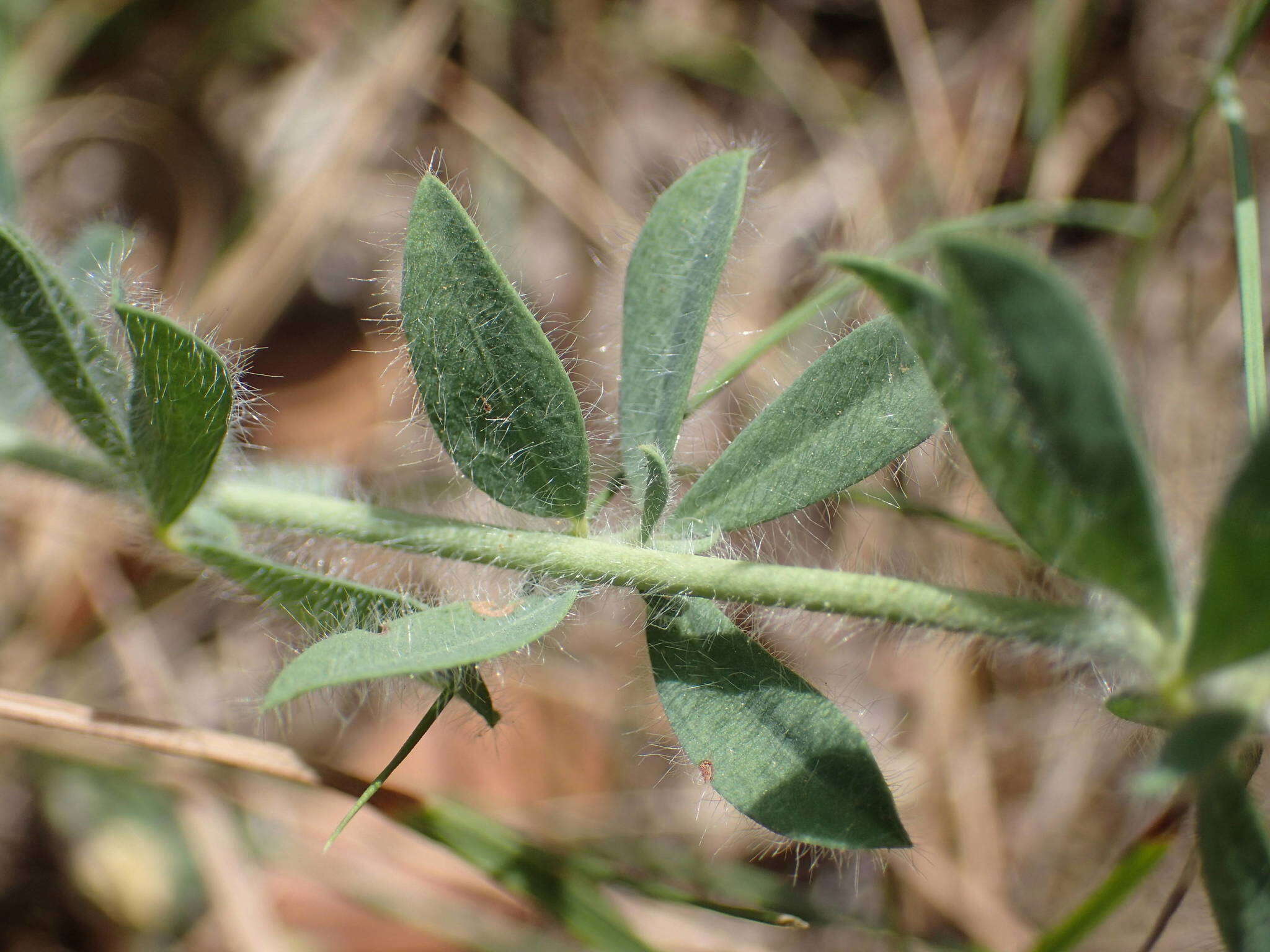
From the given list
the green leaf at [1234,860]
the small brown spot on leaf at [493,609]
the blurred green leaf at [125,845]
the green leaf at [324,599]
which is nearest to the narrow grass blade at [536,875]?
the green leaf at [324,599]

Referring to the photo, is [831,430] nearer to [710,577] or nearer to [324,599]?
[710,577]

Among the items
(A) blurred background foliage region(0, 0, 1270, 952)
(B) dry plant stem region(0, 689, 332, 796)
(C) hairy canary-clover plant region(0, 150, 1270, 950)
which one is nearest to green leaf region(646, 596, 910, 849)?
(C) hairy canary-clover plant region(0, 150, 1270, 950)

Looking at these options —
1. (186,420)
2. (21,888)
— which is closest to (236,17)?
(186,420)

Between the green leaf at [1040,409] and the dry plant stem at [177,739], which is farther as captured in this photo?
the dry plant stem at [177,739]

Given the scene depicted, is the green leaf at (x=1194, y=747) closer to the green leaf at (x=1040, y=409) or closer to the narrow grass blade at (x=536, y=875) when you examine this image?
the green leaf at (x=1040, y=409)

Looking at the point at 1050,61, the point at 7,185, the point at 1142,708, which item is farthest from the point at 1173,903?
the point at 1050,61
